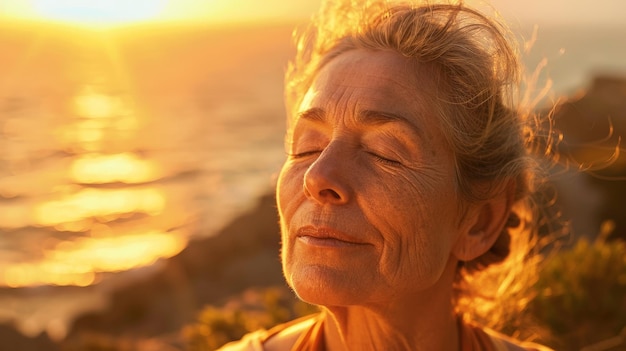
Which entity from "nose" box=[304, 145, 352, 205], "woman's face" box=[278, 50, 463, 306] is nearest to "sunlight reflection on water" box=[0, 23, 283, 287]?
"woman's face" box=[278, 50, 463, 306]

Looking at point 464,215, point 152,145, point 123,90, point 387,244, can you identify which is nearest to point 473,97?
point 464,215

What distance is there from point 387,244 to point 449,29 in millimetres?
712

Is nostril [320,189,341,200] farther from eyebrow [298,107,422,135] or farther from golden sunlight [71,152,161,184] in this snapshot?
golden sunlight [71,152,161,184]

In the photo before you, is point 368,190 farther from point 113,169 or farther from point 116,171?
point 113,169

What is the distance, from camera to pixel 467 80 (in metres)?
2.33

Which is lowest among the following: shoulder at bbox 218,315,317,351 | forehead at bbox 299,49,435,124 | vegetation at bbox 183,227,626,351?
vegetation at bbox 183,227,626,351

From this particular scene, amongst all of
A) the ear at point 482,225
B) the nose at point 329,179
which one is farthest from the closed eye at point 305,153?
the ear at point 482,225

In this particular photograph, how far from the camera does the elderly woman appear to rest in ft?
7.07

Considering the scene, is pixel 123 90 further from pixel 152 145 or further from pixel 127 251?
pixel 127 251

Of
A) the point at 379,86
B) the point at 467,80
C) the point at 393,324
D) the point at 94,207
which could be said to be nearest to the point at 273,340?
the point at 393,324

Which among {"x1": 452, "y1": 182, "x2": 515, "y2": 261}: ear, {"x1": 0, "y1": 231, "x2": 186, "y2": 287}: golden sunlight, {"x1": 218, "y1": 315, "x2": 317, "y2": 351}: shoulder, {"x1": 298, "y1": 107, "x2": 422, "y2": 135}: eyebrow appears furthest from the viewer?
{"x1": 0, "y1": 231, "x2": 186, "y2": 287}: golden sunlight

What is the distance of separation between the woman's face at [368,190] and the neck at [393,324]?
12 cm

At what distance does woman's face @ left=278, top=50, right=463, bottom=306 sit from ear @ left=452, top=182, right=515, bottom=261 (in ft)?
0.29

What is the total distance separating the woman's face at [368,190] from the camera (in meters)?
2.14
